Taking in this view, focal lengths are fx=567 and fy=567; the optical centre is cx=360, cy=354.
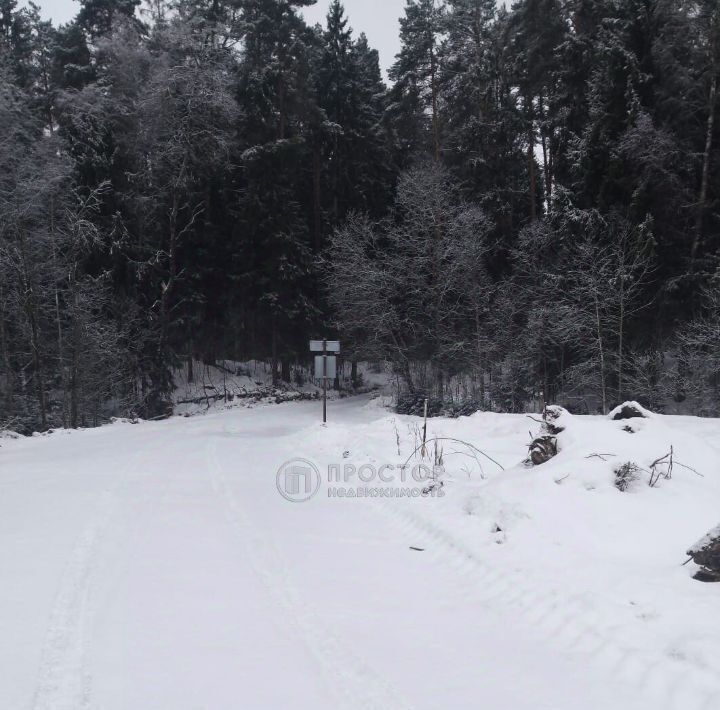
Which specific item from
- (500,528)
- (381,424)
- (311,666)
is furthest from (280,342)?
(311,666)

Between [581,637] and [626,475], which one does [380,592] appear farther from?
[626,475]

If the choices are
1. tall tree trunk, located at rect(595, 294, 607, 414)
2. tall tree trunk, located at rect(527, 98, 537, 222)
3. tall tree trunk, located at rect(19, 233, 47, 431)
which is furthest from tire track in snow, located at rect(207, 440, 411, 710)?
tall tree trunk, located at rect(527, 98, 537, 222)

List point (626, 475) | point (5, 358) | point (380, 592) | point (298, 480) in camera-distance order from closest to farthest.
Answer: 1. point (380, 592)
2. point (626, 475)
3. point (298, 480)
4. point (5, 358)

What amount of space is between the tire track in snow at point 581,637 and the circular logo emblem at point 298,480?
3.20 meters

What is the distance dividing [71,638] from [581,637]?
3.87 meters

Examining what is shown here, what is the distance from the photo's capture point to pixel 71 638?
14.1ft

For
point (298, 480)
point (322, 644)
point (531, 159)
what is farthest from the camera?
point (531, 159)

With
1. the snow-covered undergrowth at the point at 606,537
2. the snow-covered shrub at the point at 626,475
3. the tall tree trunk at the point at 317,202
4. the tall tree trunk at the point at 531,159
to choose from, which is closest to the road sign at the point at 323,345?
the snow-covered undergrowth at the point at 606,537

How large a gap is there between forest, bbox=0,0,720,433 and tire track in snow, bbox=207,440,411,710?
49.4ft

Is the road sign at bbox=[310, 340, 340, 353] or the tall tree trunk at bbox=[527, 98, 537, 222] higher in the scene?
the tall tree trunk at bbox=[527, 98, 537, 222]

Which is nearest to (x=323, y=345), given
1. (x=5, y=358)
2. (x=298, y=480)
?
(x=298, y=480)

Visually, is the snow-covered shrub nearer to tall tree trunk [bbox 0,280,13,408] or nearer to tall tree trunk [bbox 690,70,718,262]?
tall tree trunk [bbox 690,70,718,262]

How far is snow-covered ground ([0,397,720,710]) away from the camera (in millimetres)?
3680

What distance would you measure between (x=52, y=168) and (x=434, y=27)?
65.4 feet
